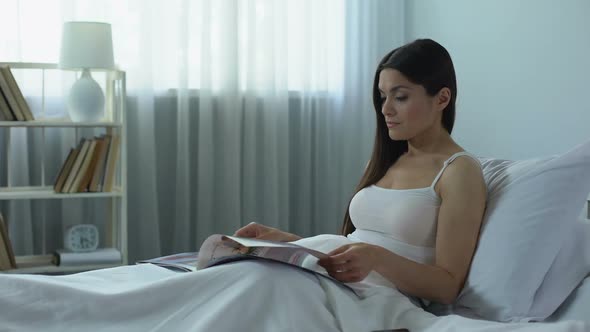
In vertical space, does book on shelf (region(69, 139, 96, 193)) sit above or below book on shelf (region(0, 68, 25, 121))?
below

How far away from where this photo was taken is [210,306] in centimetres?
144

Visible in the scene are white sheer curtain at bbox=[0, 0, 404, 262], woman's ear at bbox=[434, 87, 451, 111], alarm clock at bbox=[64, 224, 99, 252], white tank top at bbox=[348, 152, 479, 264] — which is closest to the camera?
white tank top at bbox=[348, 152, 479, 264]

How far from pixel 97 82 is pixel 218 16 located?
26.6 inches

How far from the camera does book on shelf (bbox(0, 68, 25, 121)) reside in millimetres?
3186

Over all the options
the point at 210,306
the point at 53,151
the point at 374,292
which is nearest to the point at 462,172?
the point at 374,292

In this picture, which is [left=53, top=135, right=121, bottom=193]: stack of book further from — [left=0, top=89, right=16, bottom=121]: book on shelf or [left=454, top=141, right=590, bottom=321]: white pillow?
[left=454, top=141, right=590, bottom=321]: white pillow

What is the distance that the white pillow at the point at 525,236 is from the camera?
5.22 feet

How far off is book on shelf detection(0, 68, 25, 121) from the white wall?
182 centimetres

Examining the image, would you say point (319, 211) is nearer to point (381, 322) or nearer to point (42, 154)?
point (42, 154)

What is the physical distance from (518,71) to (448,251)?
1.55 meters

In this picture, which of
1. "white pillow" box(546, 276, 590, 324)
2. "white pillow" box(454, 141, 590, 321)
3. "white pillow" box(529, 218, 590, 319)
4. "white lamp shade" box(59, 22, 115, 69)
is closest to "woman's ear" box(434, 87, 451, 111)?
"white pillow" box(454, 141, 590, 321)

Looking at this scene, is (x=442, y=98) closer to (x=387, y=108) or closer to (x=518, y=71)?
(x=387, y=108)

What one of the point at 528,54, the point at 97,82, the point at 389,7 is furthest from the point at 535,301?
the point at 389,7

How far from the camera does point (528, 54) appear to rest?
300cm
